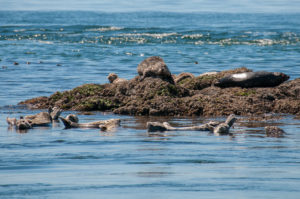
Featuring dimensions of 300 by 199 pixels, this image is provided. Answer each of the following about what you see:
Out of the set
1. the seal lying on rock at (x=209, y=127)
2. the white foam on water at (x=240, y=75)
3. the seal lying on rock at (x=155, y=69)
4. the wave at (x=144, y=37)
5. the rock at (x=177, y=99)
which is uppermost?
the seal lying on rock at (x=155, y=69)

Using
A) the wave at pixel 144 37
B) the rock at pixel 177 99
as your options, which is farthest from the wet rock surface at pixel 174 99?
the wave at pixel 144 37

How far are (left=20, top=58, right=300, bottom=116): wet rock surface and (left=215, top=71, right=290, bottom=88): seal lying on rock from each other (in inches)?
8.8

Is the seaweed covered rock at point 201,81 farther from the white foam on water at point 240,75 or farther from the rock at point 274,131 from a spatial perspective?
the rock at point 274,131

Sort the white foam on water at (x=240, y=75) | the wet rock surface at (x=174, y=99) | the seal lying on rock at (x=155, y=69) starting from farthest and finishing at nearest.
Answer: the white foam on water at (x=240, y=75), the seal lying on rock at (x=155, y=69), the wet rock surface at (x=174, y=99)

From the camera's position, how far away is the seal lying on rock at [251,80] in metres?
14.9

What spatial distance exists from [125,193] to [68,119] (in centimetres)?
532

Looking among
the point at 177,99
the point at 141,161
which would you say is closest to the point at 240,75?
the point at 177,99

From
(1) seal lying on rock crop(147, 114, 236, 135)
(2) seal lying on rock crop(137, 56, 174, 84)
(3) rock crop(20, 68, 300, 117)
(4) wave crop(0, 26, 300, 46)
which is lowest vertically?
(4) wave crop(0, 26, 300, 46)

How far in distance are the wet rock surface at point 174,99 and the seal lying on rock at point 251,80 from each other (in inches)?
8.8

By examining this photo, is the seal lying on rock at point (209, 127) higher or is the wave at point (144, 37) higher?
the seal lying on rock at point (209, 127)

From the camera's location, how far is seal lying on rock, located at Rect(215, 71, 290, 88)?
14.9 meters

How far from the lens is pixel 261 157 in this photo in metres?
7.79

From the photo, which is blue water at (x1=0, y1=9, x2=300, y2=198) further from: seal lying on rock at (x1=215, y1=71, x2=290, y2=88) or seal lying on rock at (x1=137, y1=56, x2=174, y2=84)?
seal lying on rock at (x1=215, y1=71, x2=290, y2=88)

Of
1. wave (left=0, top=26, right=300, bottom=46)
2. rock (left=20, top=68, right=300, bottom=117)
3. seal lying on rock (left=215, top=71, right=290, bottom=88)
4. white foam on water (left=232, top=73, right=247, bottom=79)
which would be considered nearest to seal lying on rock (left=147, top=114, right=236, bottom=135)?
rock (left=20, top=68, right=300, bottom=117)
